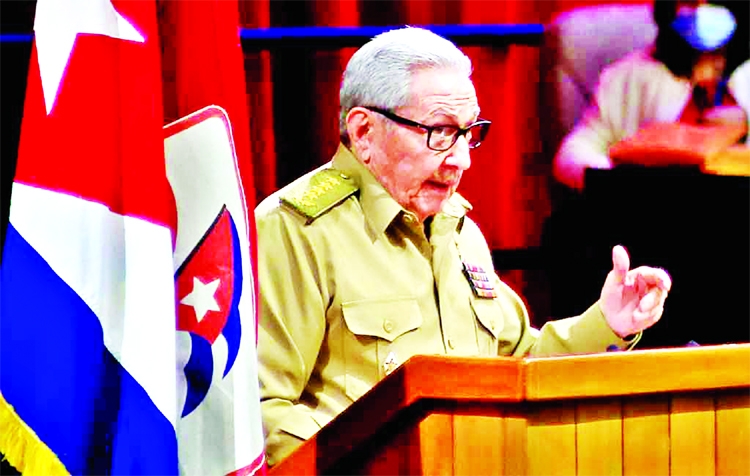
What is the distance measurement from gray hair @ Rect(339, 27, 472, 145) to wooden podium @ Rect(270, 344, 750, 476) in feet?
2.13

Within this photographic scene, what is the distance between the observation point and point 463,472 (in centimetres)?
187

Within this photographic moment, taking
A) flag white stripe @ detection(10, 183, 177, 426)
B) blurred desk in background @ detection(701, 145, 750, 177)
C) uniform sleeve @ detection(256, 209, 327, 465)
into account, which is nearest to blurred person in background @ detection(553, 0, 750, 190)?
blurred desk in background @ detection(701, 145, 750, 177)

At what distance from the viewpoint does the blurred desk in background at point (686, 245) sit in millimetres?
3379

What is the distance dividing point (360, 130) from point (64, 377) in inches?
30.3

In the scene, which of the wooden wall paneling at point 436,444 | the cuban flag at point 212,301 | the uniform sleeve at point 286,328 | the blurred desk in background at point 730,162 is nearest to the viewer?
the wooden wall paneling at point 436,444

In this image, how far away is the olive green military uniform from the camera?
7.58 ft

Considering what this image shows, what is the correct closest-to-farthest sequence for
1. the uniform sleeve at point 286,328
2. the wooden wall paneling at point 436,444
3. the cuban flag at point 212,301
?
the wooden wall paneling at point 436,444, the cuban flag at point 212,301, the uniform sleeve at point 286,328

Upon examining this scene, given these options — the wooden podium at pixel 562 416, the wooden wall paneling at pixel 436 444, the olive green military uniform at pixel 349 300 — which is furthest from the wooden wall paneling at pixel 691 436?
the olive green military uniform at pixel 349 300

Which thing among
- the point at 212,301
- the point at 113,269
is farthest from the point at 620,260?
the point at 113,269

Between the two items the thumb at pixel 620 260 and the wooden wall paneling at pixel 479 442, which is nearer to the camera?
the wooden wall paneling at pixel 479 442

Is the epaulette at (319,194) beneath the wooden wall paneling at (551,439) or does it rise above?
above

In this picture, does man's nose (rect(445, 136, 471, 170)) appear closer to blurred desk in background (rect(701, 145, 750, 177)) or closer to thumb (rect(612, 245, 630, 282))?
thumb (rect(612, 245, 630, 282))

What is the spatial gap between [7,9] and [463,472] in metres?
1.86

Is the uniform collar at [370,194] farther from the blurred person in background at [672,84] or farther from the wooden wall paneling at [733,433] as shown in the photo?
the blurred person in background at [672,84]
